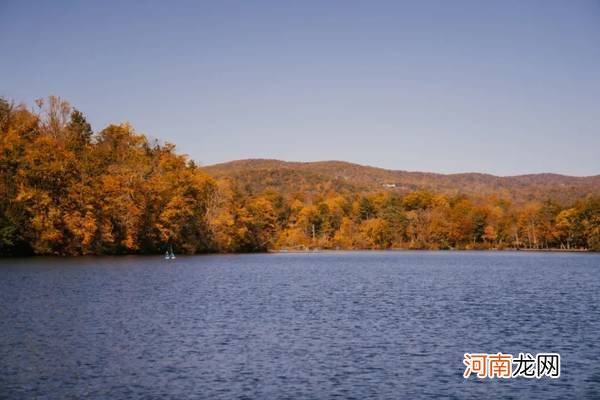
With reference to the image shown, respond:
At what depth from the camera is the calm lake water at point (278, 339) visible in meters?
20.8

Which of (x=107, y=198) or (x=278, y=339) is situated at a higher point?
(x=107, y=198)

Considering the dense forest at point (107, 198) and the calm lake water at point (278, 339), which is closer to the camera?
the calm lake water at point (278, 339)

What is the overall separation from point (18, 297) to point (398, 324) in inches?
981

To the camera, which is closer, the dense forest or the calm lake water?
the calm lake water

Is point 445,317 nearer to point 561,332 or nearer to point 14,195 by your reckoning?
point 561,332

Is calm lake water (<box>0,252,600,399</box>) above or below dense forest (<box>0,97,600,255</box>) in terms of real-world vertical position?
below

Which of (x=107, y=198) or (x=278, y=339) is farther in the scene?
(x=107, y=198)

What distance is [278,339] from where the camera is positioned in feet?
95.8

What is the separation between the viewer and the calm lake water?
20844 millimetres

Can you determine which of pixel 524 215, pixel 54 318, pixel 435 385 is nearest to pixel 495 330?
pixel 435 385

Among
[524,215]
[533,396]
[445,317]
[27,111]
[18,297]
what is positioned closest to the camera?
[533,396]

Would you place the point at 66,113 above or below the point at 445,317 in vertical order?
above

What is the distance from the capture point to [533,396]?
2005 centimetres

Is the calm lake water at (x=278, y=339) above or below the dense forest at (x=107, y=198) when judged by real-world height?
below
